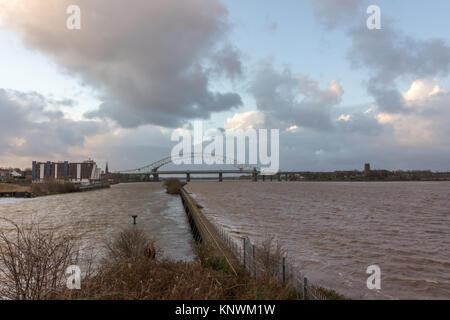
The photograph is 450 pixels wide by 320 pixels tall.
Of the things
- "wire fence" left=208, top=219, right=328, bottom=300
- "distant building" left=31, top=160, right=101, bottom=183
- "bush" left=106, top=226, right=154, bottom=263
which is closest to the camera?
"wire fence" left=208, top=219, right=328, bottom=300

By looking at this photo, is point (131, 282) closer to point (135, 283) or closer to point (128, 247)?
point (135, 283)

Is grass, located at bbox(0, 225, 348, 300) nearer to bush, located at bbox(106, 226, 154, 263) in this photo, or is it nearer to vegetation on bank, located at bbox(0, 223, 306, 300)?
vegetation on bank, located at bbox(0, 223, 306, 300)

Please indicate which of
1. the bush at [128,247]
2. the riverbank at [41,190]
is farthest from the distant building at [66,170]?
the bush at [128,247]

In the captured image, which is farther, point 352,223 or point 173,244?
point 352,223

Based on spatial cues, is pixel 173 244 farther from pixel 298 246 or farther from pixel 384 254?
pixel 384 254

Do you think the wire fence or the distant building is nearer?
the wire fence

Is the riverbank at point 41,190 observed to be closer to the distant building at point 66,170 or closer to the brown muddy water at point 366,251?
the brown muddy water at point 366,251

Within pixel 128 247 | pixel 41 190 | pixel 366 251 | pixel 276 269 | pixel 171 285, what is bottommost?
pixel 41 190

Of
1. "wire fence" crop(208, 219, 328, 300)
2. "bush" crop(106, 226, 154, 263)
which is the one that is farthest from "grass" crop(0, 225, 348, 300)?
"bush" crop(106, 226, 154, 263)

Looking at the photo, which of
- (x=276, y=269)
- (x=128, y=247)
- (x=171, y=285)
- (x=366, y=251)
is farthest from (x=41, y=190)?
(x=276, y=269)

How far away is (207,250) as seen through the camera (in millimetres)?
11180

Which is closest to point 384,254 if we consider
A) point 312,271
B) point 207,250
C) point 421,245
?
point 421,245
